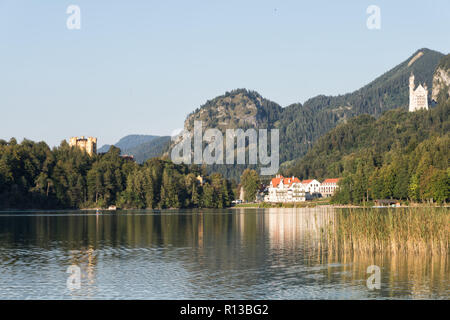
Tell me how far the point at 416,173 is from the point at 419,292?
140 meters

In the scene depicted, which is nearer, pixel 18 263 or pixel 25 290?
pixel 25 290

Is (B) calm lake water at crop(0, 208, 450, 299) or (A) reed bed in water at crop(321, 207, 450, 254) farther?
(A) reed bed in water at crop(321, 207, 450, 254)

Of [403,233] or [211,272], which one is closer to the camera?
[211,272]

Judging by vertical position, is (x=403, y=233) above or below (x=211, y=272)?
above

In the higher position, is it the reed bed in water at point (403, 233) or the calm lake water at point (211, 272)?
the reed bed in water at point (403, 233)

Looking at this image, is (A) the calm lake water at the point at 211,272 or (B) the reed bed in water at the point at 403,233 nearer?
(A) the calm lake water at the point at 211,272

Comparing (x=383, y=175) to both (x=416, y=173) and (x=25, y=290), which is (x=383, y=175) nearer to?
(x=416, y=173)

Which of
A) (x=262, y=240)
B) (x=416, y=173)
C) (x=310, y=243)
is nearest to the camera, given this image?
(x=310, y=243)

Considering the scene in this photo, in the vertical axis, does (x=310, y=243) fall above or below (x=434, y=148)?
below

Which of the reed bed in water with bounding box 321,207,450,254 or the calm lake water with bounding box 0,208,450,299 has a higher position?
the reed bed in water with bounding box 321,207,450,254

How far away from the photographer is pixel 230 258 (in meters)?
46.2
